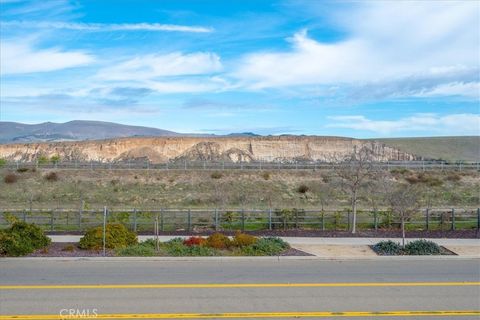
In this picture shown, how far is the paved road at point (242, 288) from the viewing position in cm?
964

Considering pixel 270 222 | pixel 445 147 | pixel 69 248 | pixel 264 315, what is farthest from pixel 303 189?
pixel 445 147

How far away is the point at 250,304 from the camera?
395 inches

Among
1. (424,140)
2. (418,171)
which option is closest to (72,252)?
(418,171)

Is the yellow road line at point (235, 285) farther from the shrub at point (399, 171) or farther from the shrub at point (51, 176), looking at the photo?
the shrub at point (399, 171)

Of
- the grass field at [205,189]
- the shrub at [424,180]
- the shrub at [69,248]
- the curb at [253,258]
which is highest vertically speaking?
the shrub at [424,180]

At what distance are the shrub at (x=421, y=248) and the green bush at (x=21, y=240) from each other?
409 inches

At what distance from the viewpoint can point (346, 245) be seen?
17.3 m

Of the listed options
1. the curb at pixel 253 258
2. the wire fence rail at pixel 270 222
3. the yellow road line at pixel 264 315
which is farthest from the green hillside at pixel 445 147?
the yellow road line at pixel 264 315

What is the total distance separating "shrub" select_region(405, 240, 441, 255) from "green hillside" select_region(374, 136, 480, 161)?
84.1 metres

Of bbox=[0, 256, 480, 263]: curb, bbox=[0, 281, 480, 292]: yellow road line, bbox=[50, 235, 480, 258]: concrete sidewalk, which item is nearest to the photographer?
bbox=[0, 281, 480, 292]: yellow road line

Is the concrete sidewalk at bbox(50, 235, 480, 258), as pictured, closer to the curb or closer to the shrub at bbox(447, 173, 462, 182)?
the curb

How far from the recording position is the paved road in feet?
31.6

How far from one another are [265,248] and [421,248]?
446 centimetres

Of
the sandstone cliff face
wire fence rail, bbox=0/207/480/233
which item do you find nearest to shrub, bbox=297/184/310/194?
→ wire fence rail, bbox=0/207/480/233
